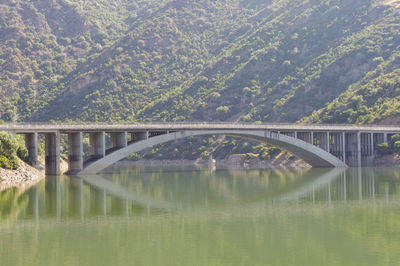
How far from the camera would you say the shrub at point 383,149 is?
10094 cm

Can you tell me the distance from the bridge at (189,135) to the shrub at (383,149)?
3.81 ft

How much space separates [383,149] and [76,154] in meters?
51.0

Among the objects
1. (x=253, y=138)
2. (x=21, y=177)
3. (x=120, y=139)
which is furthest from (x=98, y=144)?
(x=253, y=138)

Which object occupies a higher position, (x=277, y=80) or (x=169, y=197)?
(x=277, y=80)

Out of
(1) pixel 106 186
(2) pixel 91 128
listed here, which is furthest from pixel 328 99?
(1) pixel 106 186

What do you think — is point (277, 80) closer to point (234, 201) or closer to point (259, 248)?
point (234, 201)

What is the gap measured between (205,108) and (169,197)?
105 m

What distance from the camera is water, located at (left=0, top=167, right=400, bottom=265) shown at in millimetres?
26547

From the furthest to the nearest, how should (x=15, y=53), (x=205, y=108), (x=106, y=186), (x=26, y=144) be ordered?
(x=15, y=53) < (x=205, y=108) < (x=26, y=144) < (x=106, y=186)

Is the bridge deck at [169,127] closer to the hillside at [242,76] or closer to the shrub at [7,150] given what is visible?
the shrub at [7,150]

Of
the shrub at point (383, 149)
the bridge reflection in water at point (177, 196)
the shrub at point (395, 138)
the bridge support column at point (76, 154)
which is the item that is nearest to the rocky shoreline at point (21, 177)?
the bridge reflection in water at point (177, 196)

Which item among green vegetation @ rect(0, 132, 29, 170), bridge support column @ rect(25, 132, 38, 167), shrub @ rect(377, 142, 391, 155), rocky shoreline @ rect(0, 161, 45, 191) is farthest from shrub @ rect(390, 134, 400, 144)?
green vegetation @ rect(0, 132, 29, 170)

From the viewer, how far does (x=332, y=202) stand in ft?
153

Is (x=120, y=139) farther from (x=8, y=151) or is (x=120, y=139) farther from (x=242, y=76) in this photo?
(x=242, y=76)
